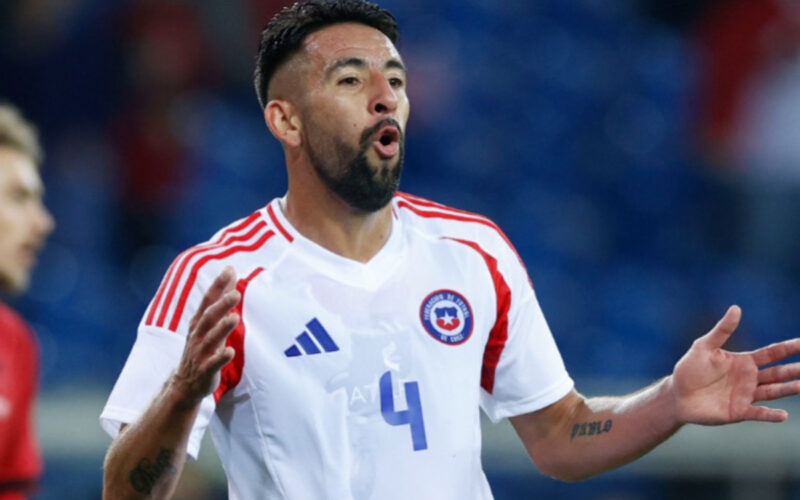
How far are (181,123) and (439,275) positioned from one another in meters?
4.53

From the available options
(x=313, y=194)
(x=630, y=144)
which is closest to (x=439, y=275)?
(x=313, y=194)

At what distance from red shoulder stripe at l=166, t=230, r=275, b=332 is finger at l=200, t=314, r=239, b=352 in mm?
372

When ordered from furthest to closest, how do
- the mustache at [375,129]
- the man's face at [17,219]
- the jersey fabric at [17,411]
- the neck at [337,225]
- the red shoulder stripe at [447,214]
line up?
the man's face at [17,219] → the jersey fabric at [17,411] → the red shoulder stripe at [447,214] → the neck at [337,225] → the mustache at [375,129]

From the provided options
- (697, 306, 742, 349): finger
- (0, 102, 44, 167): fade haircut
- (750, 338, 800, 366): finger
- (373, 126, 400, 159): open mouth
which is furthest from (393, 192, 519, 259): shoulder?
(0, 102, 44, 167): fade haircut

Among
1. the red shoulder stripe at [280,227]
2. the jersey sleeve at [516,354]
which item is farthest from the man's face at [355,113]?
the jersey sleeve at [516,354]

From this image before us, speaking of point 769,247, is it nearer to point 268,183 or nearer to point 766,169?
point 766,169

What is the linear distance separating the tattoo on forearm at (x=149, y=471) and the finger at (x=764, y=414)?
1364mm

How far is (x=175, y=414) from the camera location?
2766 millimetres

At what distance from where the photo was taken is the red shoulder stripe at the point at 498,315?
3.31 meters

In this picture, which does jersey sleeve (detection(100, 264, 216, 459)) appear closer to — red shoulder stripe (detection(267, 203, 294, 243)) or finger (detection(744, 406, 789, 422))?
red shoulder stripe (detection(267, 203, 294, 243))

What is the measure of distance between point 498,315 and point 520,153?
14.9 ft

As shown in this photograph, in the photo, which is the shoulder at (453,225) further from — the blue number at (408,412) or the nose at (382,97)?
the blue number at (408,412)

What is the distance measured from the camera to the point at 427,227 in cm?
340

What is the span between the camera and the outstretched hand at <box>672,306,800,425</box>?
3.02m
